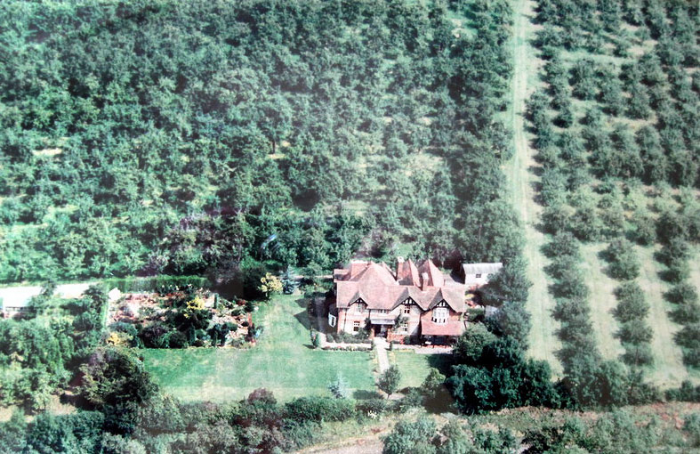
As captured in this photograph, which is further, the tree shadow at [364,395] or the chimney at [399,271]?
the chimney at [399,271]

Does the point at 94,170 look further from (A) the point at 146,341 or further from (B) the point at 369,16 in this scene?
(B) the point at 369,16

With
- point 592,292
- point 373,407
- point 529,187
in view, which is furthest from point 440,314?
point 529,187

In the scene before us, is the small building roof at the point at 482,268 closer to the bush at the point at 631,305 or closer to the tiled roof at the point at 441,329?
the tiled roof at the point at 441,329

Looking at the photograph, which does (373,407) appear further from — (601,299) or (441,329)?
(601,299)

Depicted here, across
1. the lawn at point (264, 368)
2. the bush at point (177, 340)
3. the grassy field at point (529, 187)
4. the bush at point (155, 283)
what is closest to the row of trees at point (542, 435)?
the grassy field at point (529, 187)

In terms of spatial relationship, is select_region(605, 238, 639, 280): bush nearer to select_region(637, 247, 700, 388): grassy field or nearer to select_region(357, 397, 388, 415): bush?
select_region(637, 247, 700, 388): grassy field

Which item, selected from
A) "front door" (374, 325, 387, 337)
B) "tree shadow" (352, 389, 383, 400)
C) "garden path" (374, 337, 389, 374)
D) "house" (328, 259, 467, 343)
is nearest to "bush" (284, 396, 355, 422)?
"tree shadow" (352, 389, 383, 400)
